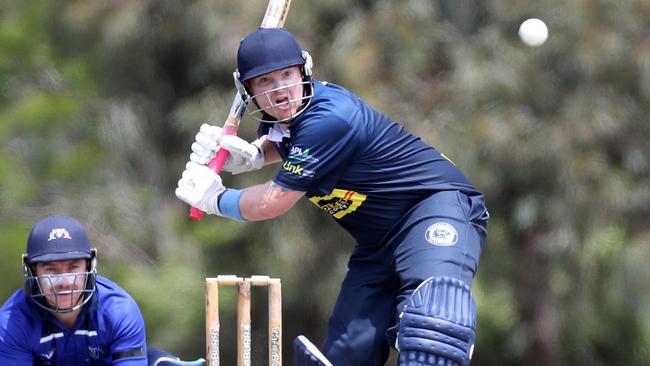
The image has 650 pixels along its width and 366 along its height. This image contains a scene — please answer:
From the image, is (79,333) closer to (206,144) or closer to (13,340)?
(13,340)

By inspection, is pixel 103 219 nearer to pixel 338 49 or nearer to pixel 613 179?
pixel 338 49

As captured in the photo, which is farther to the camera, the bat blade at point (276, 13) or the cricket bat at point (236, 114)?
the bat blade at point (276, 13)

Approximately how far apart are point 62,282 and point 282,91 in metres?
0.93

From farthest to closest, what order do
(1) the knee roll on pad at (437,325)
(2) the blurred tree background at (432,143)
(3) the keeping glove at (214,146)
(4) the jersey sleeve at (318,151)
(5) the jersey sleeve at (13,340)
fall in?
1. (2) the blurred tree background at (432,143)
2. (3) the keeping glove at (214,146)
3. (5) the jersey sleeve at (13,340)
4. (4) the jersey sleeve at (318,151)
5. (1) the knee roll on pad at (437,325)

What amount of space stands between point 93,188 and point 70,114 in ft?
1.75

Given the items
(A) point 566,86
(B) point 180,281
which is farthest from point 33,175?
(A) point 566,86

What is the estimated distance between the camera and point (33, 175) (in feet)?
30.6

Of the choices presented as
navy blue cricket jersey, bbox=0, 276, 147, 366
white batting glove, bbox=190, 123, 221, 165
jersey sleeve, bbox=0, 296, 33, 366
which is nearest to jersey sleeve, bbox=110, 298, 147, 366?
navy blue cricket jersey, bbox=0, 276, 147, 366

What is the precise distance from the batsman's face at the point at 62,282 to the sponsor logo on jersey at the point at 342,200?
807 mm

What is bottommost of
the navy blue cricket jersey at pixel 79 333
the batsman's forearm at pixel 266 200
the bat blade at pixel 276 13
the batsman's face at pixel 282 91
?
the navy blue cricket jersey at pixel 79 333

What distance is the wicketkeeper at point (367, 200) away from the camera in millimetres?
4164

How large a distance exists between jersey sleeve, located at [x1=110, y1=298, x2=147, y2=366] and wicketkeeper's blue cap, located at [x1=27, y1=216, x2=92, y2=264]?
0.22m

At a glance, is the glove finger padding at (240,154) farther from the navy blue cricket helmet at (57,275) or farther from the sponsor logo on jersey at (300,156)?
the navy blue cricket helmet at (57,275)

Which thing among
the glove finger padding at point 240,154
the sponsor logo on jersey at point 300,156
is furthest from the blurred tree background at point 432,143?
the sponsor logo on jersey at point 300,156
